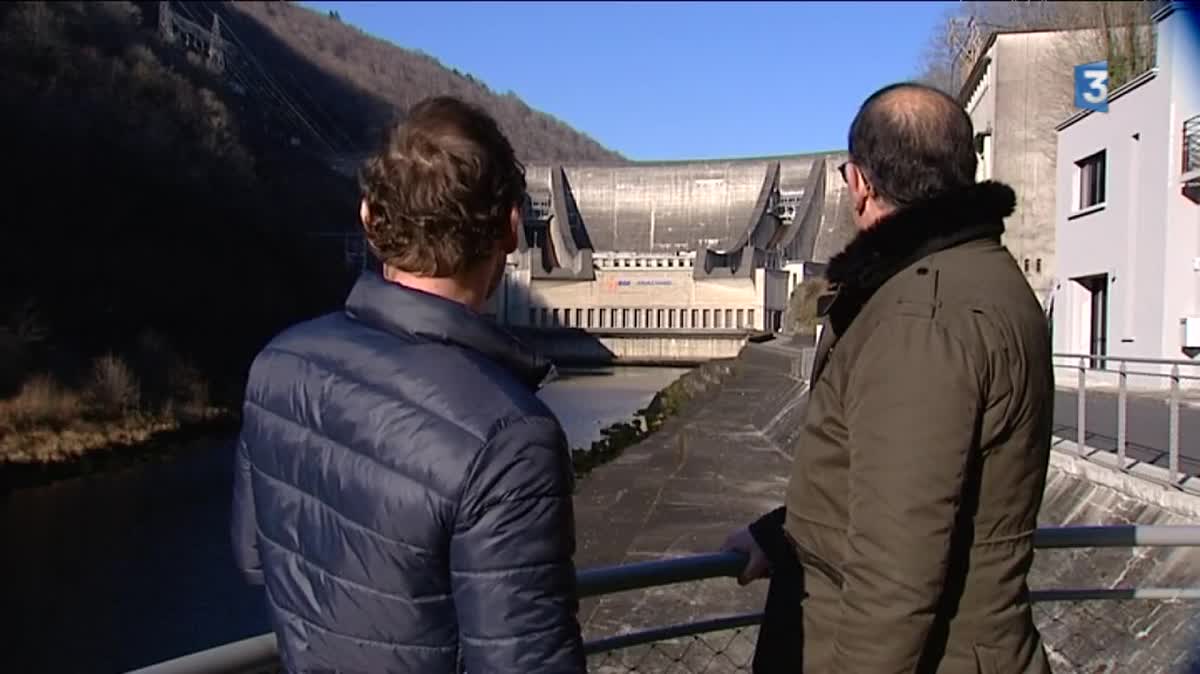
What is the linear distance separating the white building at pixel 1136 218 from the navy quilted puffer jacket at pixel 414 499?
14085 mm

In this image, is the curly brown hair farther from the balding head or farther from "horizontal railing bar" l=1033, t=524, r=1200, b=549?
"horizontal railing bar" l=1033, t=524, r=1200, b=549

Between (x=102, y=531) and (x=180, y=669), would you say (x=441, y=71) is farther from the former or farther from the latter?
(x=180, y=669)

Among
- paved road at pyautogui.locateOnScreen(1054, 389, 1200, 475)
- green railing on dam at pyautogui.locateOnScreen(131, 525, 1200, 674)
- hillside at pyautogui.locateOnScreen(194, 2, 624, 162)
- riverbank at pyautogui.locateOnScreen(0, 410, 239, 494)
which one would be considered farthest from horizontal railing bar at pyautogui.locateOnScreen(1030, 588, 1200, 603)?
hillside at pyautogui.locateOnScreen(194, 2, 624, 162)

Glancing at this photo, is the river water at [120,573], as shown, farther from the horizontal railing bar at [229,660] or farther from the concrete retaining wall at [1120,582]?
the horizontal railing bar at [229,660]

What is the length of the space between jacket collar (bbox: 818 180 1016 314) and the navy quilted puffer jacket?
621 mm

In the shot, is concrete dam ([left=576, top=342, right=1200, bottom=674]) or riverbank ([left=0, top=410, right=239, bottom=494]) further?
riverbank ([left=0, top=410, right=239, bottom=494])

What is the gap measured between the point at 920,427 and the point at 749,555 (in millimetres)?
686

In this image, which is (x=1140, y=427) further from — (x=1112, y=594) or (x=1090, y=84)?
(x=1090, y=84)

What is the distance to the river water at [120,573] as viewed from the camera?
495 inches

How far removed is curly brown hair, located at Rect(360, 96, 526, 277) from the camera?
4.72 ft

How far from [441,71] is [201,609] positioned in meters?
133

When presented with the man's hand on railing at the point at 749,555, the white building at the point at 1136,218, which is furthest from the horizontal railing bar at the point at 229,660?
the white building at the point at 1136,218

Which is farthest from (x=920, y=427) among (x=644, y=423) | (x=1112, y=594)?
(x=644, y=423)

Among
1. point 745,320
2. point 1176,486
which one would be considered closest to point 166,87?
point 745,320
